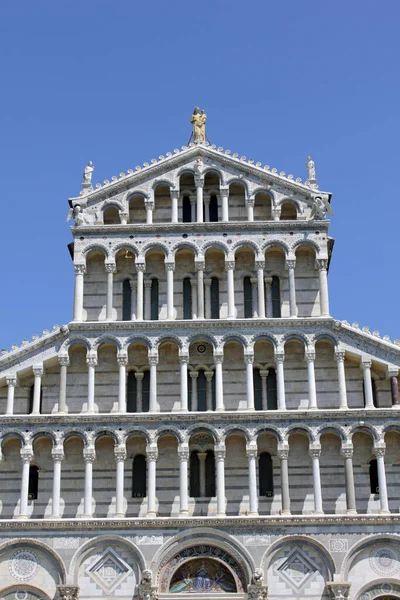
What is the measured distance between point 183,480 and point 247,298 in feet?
18.7

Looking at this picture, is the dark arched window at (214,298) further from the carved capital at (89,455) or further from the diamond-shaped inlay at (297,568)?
the diamond-shaped inlay at (297,568)

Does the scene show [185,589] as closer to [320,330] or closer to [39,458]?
[39,458]

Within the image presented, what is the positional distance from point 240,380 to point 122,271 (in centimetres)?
473

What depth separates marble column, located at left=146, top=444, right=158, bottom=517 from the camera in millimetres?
28797

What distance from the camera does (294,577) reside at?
28078 millimetres

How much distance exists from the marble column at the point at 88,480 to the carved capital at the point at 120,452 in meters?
0.59

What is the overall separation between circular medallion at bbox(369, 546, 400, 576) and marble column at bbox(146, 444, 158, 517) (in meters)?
5.67

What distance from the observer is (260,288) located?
102 feet

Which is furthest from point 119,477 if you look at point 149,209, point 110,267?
point 149,209

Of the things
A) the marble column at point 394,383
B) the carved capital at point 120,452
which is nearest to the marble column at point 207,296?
the carved capital at point 120,452

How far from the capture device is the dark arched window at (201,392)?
30.5 meters

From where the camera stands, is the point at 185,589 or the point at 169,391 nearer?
the point at 185,589

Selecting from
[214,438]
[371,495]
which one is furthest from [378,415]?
[214,438]

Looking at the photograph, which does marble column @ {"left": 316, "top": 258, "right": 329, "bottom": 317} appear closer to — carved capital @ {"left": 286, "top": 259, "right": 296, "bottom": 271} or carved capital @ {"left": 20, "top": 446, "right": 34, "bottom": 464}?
carved capital @ {"left": 286, "top": 259, "right": 296, "bottom": 271}
